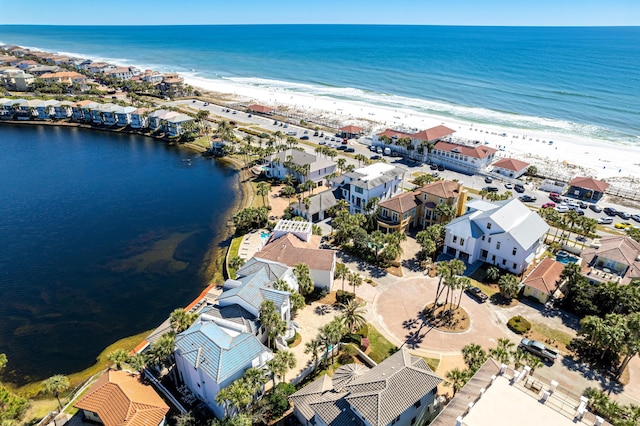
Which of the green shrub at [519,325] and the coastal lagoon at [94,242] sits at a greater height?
the green shrub at [519,325]

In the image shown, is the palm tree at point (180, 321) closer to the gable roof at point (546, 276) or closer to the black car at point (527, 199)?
the gable roof at point (546, 276)

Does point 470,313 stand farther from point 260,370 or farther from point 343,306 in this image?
point 260,370

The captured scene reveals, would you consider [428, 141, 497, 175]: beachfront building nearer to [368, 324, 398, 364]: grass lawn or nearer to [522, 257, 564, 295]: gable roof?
[522, 257, 564, 295]: gable roof

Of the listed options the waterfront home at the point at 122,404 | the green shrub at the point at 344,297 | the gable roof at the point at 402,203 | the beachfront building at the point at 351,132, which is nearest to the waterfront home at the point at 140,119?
the beachfront building at the point at 351,132

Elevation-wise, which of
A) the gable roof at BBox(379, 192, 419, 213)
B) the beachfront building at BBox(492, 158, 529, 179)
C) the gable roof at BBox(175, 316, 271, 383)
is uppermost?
the beachfront building at BBox(492, 158, 529, 179)

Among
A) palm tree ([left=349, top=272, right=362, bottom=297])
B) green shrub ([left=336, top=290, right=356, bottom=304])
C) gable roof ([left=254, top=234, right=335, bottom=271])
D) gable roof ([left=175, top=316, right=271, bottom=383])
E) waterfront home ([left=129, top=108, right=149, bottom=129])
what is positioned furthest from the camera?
waterfront home ([left=129, top=108, right=149, bottom=129])

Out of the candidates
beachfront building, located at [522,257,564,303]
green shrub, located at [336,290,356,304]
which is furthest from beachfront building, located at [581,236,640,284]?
green shrub, located at [336,290,356,304]

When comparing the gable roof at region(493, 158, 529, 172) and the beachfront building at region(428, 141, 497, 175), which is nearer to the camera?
the gable roof at region(493, 158, 529, 172)
